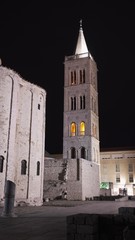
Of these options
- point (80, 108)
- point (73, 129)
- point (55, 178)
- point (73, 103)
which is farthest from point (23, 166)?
point (73, 103)

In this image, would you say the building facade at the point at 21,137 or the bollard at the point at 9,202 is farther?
the building facade at the point at 21,137

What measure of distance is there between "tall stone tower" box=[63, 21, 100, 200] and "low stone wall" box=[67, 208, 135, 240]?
37.1 metres

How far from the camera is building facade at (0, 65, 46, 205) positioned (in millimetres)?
22734

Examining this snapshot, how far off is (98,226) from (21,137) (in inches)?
718

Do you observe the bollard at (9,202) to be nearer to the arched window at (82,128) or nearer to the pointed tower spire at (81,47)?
the arched window at (82,128)

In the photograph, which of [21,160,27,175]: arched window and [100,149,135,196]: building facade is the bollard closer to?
[21,160,27,175]: arched window

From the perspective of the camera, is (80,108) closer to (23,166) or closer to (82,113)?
(82,113)

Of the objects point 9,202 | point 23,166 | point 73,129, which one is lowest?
point 9,202

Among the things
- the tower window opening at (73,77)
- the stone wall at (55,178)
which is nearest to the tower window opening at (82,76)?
the tower window opening at (73,77)

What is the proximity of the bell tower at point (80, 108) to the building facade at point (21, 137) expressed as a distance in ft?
81.7

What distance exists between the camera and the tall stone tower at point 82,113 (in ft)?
167

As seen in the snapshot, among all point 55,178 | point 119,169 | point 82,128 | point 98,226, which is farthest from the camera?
point 119,169

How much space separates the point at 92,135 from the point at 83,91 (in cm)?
952

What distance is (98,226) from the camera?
23.4ft
